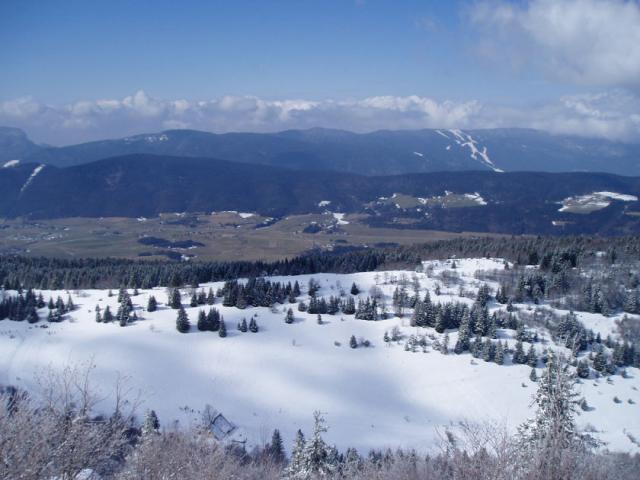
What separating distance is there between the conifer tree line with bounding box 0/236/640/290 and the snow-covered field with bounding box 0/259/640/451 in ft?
56.5

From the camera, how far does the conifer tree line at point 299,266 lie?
72438 mm

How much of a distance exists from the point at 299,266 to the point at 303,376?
3561cm

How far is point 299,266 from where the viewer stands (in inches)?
3228

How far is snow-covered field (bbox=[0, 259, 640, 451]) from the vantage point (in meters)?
39.4

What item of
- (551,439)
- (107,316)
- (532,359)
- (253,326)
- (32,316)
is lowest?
(532,359)

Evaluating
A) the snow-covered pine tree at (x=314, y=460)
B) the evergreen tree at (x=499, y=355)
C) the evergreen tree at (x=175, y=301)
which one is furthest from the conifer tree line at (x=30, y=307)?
the evergreen tree at (x=499, y=355)

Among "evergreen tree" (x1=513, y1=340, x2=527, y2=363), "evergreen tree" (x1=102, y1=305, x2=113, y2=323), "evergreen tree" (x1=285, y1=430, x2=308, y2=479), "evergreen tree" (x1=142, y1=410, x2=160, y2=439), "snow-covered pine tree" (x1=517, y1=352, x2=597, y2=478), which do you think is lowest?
"evergreen tree" (x1=513, y1=340, x2=527, y2=363)

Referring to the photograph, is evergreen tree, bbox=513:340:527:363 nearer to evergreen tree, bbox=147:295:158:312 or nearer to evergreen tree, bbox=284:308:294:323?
evergreen tree, bbox=284:308:294:323

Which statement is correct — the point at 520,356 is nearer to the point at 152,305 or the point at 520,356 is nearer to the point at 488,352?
the point at 488,352

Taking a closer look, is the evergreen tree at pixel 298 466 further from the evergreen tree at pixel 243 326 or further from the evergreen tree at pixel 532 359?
the evergreen tree at pixel 532 359

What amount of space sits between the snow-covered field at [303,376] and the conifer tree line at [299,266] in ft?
56.5

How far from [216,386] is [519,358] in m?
29.5

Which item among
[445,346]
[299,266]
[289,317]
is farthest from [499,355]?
[299,266]

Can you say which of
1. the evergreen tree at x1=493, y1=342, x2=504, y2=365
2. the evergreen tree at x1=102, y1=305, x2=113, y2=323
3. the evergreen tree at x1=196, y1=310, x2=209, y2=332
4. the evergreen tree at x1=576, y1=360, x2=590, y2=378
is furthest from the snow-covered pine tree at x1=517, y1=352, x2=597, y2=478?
the evergreen tree at x1=102, y1=305, x2=113, y2=323
